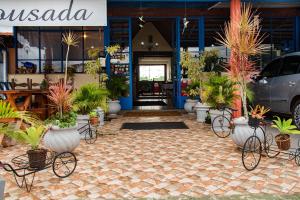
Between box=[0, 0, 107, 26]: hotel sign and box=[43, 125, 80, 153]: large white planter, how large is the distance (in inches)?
156

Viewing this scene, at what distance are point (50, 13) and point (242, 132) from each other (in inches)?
224

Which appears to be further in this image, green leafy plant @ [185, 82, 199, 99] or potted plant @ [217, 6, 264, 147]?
green leafy plant @ [185, 82, 199, 99]

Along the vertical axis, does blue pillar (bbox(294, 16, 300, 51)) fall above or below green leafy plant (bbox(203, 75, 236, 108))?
above

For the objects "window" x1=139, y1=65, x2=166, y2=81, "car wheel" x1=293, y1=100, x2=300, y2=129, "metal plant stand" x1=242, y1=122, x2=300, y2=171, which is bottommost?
"metal plant stand" x1=242, y1=122, x2=300, y2=171

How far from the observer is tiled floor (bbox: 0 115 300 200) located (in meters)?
4.07

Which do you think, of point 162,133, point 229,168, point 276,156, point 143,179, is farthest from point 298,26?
point 143,179

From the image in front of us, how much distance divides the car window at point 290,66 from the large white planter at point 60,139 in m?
5.21

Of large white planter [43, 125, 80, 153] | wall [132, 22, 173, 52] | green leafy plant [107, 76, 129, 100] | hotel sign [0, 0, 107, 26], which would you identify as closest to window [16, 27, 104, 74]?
green leafy plant [107, 76, 129, 100]

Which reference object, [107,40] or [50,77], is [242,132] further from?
[50,77]

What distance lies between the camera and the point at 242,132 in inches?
228

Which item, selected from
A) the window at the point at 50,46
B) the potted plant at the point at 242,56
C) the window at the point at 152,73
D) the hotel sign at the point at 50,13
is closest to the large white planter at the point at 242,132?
the potted plant at the point at 242,56

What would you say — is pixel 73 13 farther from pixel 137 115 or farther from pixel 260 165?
pixel 260 165

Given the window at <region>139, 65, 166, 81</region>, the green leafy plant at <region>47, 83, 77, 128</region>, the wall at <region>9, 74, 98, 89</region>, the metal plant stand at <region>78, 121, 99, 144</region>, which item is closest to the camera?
the green leafy plant at <region>47, 83, 77, 128</region>

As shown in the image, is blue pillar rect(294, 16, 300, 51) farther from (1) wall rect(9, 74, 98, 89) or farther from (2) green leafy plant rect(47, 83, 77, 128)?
(2) green leafy plant rect(47, 83, 77, 128)
